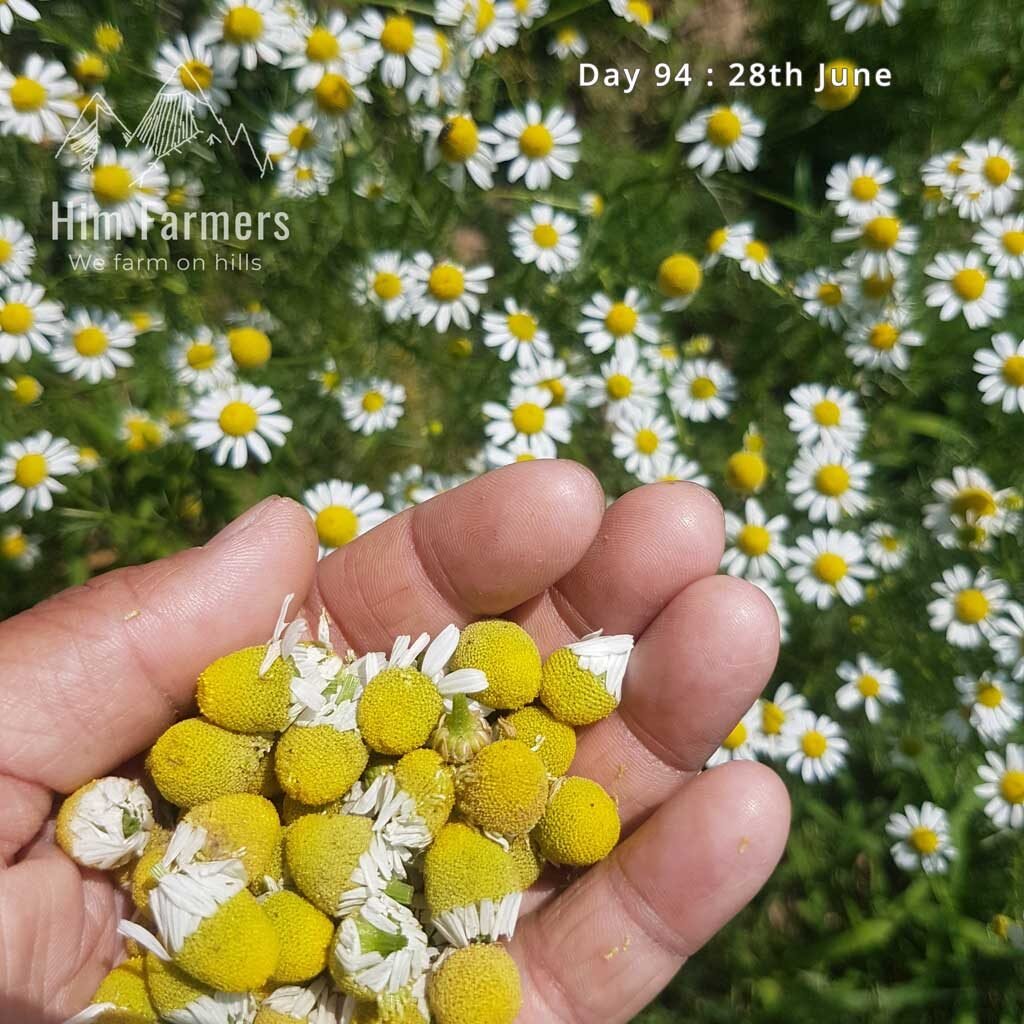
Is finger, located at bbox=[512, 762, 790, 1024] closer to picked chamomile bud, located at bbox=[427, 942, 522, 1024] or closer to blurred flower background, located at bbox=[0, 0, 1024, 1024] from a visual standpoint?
picked chamomile bud, located at bbox=[427, 942, 522, 1024]

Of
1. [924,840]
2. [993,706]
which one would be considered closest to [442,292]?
[993,706]

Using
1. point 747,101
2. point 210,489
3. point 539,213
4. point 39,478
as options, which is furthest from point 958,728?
point 39,478

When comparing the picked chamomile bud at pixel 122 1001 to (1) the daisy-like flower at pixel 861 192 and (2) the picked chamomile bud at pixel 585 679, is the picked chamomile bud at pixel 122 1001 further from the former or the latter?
(1) the daisy-like flower at pixel 861 192

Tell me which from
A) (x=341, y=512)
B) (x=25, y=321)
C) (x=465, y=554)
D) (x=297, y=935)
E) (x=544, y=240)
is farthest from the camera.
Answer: (x=544, y=240)

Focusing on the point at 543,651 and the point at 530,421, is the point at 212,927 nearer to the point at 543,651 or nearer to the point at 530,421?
the point at 543,651

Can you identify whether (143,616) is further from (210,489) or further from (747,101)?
(747,101)

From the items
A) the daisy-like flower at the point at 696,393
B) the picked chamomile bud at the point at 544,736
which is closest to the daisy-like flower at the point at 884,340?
the daisy-like flower at the point at 696,393

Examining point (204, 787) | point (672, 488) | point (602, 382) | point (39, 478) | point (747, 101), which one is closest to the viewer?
point (204, 787)
